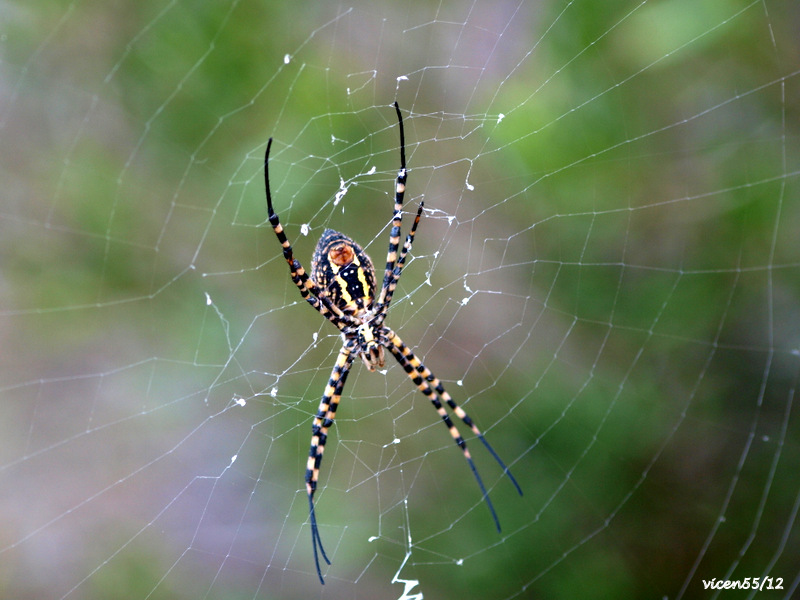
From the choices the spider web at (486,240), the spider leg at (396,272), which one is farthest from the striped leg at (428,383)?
the spider leg at (396,272)

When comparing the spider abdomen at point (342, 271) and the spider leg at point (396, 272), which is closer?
the spider abdomen at point (342, 271)

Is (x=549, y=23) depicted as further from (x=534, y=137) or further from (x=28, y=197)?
(x=28, y=197)

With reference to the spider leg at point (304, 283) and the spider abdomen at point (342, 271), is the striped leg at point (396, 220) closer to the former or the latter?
the spider abdomen at point (342, 271)

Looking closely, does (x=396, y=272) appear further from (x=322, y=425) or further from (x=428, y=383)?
(x=322, y=425)

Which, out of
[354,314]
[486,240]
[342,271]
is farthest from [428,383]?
[486,240]

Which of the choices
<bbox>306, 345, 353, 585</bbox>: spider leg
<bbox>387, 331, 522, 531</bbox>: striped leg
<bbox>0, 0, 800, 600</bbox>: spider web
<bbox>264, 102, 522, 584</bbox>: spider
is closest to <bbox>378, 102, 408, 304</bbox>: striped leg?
<bbox>264, 102, 522, 584</bbox>: spider

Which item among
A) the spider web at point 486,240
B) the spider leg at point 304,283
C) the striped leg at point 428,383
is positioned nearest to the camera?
the spider leg at point 304,283

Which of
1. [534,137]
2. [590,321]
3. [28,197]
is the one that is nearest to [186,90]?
[28,197]

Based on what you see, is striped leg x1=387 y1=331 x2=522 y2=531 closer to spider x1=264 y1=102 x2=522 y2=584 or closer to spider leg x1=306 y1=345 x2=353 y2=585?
spider x1=264 y1=102 x2=522 y2=584
